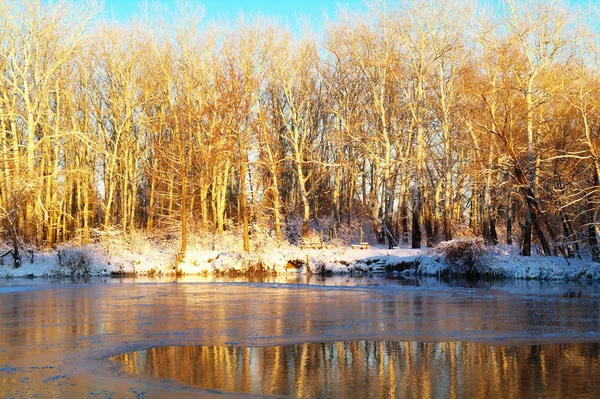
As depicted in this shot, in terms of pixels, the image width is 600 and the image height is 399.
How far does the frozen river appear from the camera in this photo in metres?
10.2

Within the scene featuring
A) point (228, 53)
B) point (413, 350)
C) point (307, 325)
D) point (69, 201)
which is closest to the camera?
point (413, 350)

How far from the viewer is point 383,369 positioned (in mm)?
11328

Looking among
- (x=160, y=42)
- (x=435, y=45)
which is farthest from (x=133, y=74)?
(x=435, y=45)

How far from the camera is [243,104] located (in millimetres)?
44625

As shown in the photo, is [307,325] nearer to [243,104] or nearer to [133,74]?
[243,104]

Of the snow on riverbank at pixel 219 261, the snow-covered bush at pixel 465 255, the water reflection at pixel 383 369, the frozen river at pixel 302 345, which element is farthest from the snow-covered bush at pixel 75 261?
the water reflection at pixel 383 369

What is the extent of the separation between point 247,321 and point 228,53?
34358 millimetres

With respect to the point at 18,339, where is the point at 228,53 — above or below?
above

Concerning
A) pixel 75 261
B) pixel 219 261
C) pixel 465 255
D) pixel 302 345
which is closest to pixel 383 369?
pixel 302 345

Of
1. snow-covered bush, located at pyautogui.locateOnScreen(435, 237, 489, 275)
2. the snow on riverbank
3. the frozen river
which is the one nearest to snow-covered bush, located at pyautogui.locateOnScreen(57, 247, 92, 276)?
the snow on riverbank

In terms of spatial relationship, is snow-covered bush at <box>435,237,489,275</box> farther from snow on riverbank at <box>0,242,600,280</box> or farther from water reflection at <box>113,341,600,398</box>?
water reflection at <box>113,341,600,398</box>

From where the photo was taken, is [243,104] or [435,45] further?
[243,104]

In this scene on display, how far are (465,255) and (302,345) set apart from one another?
2209 cm

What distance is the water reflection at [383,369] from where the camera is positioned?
9898mm
